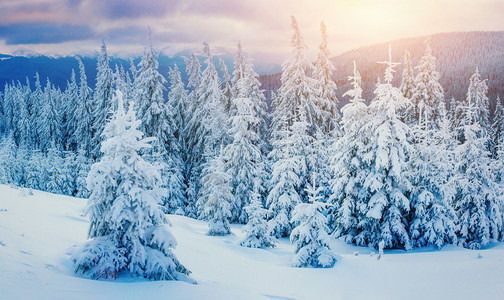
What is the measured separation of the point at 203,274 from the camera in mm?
10031

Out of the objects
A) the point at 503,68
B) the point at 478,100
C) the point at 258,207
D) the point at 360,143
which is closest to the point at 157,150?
the point at 258,207

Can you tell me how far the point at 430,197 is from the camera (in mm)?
18562

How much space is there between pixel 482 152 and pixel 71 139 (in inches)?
2200

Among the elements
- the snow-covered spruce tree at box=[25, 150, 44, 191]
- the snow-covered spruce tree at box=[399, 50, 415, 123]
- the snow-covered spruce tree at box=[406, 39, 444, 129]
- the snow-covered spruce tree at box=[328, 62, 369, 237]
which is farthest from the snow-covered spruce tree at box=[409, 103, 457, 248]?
the snow-covered spruce tree at box=[25, 150, 44, 191]

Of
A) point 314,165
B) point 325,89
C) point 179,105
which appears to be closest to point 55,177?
point 179,105

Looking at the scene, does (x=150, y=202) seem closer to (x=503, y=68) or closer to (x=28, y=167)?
(x=28, y=167)

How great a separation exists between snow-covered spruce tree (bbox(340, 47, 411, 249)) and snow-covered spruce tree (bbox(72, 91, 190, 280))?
13.4 m

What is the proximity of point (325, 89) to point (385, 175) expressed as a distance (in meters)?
14.3

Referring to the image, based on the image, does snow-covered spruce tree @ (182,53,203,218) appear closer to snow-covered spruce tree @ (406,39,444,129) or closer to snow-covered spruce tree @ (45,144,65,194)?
snow-covered spruce tree @ (45,144,65,194)

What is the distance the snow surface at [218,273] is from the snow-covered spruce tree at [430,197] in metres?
4.81

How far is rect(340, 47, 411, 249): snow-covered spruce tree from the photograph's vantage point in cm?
1778

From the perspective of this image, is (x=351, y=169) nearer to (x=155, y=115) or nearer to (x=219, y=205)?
(x=219, y=205)

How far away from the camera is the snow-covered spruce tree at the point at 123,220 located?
24.1 ft

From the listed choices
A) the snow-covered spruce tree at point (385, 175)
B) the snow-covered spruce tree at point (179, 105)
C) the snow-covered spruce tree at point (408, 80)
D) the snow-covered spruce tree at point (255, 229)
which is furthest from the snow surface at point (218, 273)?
the snow-covered spruce tree at point (408, 80)
